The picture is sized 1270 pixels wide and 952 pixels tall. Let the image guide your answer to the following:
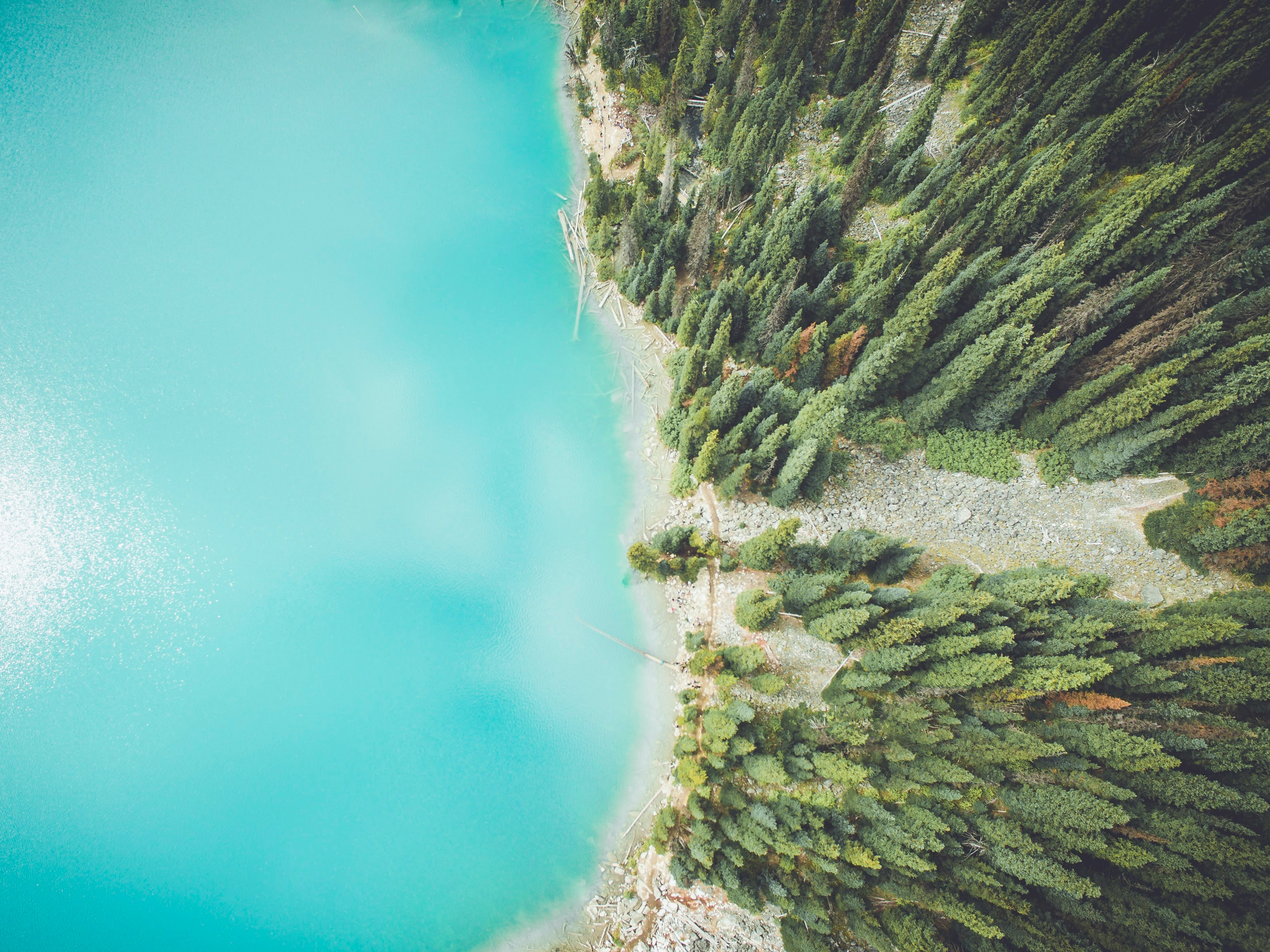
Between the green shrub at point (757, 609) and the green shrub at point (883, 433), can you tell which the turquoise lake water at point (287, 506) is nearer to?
the green shrub at point (757, 609)

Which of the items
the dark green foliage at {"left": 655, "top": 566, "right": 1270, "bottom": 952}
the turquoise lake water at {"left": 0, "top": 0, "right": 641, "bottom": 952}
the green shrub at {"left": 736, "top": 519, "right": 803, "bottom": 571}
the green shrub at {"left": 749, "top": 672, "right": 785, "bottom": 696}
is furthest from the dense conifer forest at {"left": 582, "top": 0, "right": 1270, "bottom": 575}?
the green shrub at {"left": 749, "top": 672, "right": 785, "bottom": 696}

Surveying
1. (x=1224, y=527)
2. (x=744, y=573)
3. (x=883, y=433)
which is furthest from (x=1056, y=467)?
(x=744, y=573)

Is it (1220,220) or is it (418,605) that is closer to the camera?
(1220,220)

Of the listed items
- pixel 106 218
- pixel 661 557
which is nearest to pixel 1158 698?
A: pixel 661 557

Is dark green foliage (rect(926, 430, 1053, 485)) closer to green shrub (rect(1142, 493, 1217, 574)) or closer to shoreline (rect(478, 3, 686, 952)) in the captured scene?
green shrub (rect(1142, 493, 1217, 574))

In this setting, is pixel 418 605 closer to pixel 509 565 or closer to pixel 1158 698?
pixel 509 565

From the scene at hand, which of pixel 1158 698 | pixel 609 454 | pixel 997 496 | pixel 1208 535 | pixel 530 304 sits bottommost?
pixel 1158 698

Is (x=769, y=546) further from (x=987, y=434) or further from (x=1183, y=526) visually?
(x=1183, y=526)
